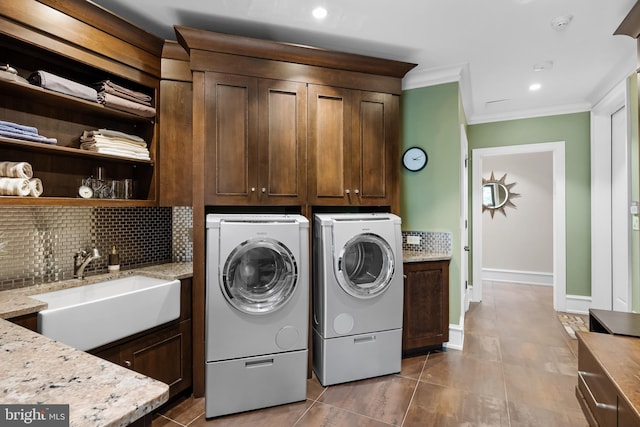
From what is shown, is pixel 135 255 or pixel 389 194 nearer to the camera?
pixel 135 255

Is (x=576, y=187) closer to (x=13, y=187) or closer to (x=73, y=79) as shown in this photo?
(x=73, y=79)

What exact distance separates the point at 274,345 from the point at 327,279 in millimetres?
557

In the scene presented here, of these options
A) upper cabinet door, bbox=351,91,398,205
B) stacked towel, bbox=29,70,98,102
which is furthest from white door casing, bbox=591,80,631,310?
stacked towel, bbox=29,70,98,102

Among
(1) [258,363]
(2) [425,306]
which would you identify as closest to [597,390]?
(2) [425,306]

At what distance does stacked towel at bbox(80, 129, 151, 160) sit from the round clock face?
89.6 inches

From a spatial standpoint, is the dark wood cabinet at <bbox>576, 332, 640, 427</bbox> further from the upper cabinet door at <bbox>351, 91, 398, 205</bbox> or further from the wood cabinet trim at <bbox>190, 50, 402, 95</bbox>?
the wood cabinet trim at <bbox>190, 50, 402, 95</bbox>

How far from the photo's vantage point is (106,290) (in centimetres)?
206

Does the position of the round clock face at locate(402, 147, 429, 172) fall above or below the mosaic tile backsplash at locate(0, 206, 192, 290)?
above

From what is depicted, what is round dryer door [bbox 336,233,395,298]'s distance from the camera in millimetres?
2362

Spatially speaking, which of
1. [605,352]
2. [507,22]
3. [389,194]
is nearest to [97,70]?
[389,194]

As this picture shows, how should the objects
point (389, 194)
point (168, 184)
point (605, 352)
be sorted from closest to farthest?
point (605, 352) < point (168, 184) < point (389, 194)

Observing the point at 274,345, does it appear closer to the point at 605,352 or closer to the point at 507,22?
the point at 605,352

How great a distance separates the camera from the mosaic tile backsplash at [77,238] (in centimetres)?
189

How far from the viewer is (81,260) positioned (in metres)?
2.12
